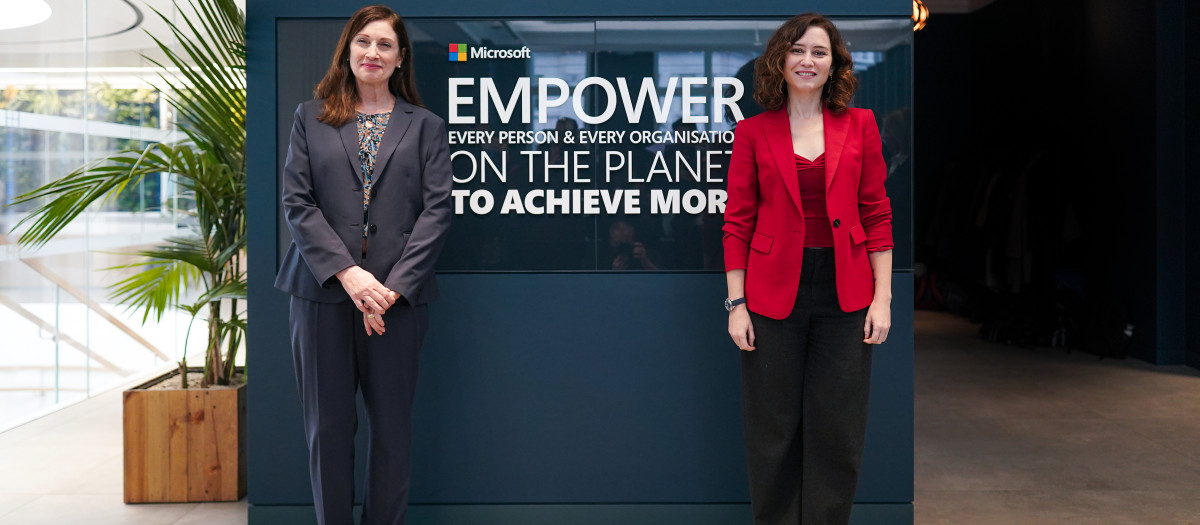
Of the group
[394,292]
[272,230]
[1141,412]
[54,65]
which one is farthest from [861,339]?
[54,65]

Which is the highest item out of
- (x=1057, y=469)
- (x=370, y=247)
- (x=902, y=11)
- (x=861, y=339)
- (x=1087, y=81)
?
(x=1087, y=81)

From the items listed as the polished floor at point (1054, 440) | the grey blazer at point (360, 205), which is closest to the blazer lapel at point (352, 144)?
the grey blazer at point (360, 205)

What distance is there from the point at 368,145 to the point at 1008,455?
3019 mm

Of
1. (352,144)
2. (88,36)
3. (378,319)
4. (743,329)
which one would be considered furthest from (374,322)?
(88,36)

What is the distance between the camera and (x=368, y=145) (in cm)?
246

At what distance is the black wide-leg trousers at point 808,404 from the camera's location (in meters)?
2.42

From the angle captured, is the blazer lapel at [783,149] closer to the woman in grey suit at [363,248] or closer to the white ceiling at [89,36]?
the woman in grey suit at [363,248]

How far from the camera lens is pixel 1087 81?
24.0ft

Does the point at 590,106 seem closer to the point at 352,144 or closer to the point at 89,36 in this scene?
the point at 352,144

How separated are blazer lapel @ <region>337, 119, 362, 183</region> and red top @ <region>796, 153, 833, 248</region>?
3.66ft

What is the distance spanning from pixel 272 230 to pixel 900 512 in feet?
6.82

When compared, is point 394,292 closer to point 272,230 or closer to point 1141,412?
point 272,230

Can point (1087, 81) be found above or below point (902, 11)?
above

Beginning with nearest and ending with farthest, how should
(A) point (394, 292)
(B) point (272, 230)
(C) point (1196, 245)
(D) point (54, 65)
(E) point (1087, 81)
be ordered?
(A) point (394, 292)
(B) point (272, 230)
(D) point (54, 65)
(C) point (1196, 245)
(E) point (1087, 81)
